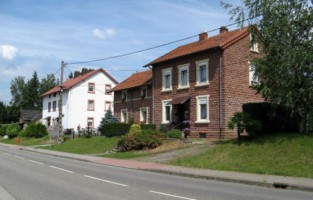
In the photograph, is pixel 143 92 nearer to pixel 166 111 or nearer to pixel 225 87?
pixel 166 111

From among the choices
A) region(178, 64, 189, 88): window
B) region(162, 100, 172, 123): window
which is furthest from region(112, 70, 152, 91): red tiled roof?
region(178, 64, 189, 88): window

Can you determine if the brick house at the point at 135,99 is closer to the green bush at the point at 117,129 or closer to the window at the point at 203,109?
the green bush at the point at 117,129

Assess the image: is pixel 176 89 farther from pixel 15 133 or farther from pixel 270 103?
pixel 15 133

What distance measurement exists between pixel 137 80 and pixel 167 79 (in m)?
7.86

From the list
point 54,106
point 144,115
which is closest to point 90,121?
point 54,106

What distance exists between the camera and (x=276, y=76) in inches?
837

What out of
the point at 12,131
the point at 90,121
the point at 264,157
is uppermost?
the point at 90,121

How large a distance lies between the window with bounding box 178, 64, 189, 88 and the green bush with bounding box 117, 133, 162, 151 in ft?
21.1

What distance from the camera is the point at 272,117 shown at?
2327 centimetres

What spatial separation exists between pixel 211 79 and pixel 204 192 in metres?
20.1

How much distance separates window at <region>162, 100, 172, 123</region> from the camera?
35469 millimetres

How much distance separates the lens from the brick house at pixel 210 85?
100 ft

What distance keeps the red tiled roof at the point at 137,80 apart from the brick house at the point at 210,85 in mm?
5204

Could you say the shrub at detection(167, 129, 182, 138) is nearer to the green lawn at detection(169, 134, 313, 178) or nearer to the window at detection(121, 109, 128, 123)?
the green lawn at detection(169, 134, 313, 178)
